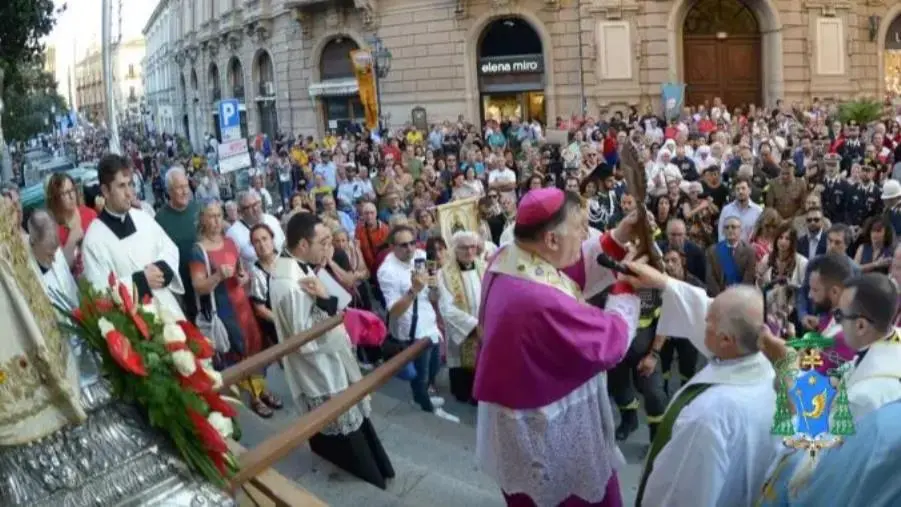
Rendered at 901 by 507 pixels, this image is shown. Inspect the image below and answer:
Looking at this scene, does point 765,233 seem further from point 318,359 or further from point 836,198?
point 318,359

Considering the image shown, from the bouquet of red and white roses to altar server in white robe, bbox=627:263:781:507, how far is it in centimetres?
167

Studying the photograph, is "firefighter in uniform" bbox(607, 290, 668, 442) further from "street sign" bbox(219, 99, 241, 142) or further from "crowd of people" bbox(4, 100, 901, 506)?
"street sign" bbox(219, 99, 241, 142)

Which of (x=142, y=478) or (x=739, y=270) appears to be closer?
(x=142, y=478)

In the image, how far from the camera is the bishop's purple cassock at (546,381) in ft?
12.7

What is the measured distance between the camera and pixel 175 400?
2574 millimetres

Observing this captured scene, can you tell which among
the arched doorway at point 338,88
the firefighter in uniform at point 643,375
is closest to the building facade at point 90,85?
the arched doorway at point 338,88

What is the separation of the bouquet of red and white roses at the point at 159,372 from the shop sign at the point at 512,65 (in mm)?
27481

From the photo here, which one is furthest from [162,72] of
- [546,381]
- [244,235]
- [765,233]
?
[546,381]

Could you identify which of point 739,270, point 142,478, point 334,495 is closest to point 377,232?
point 739,270

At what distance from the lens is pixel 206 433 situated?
2.62 metres

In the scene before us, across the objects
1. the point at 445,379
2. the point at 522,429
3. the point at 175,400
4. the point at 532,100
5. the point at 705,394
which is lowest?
the point at 445,379

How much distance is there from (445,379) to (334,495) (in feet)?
11.0

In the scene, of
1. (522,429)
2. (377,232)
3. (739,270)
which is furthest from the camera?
(377,232)

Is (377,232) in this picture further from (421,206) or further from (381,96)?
(381,96)
